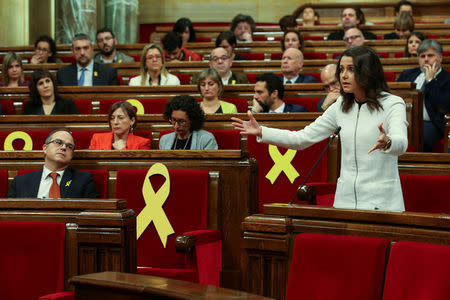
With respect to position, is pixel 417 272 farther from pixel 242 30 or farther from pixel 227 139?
pixel 242 30

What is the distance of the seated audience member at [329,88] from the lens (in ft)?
9.77

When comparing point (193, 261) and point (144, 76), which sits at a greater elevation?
point (144, 76)

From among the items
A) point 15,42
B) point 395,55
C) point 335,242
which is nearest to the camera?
point 335,242

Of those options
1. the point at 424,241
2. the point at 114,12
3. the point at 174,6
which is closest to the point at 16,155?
the point at 424,241

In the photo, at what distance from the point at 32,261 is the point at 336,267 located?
0.68m

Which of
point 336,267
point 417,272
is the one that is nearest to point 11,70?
point 336,267

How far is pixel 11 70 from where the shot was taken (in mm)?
3988

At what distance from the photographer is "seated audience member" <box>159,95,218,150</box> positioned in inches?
106

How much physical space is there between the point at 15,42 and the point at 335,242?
5.36 meters

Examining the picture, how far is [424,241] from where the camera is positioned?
4.22 feet

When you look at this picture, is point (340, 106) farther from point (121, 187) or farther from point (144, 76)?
point (144, 76)

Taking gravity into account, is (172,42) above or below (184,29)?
below

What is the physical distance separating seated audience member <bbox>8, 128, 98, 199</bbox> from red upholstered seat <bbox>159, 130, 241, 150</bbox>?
2.12 ft

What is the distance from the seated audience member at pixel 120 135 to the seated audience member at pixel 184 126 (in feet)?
0.34
